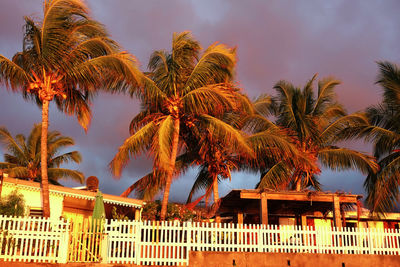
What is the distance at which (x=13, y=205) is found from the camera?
49.4 ft

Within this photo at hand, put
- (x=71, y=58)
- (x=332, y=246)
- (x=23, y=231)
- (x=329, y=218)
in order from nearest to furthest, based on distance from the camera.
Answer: (x=23, y=231), (x=332, y=246), (x=71, y=58), (x=329, y=218)

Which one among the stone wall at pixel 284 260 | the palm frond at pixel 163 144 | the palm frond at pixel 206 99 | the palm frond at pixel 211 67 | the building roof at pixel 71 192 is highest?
the palm frond at pixel 211 67

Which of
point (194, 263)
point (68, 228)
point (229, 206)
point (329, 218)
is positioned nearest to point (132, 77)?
point (68, 228)

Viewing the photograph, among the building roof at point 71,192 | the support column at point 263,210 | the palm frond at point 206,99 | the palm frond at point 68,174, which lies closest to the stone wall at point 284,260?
the support column at point 263,210

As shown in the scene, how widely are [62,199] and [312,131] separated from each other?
13.1 m

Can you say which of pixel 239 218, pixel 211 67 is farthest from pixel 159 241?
pixel 239 218

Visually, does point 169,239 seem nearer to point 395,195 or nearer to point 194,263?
point 194,263

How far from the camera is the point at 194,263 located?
13531mm

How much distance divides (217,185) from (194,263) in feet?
28.4

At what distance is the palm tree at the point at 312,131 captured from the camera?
21594 millimetres

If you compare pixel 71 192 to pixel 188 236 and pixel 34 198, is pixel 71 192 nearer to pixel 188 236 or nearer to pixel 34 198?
pixel 34 198

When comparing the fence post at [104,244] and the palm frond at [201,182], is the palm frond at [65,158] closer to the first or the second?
→ the palm frond at [201,182]

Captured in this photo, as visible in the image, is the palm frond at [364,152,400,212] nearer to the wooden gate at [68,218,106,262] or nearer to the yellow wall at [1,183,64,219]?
the wooden gate at [68,218,106,262]

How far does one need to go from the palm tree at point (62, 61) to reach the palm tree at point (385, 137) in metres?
12.2
